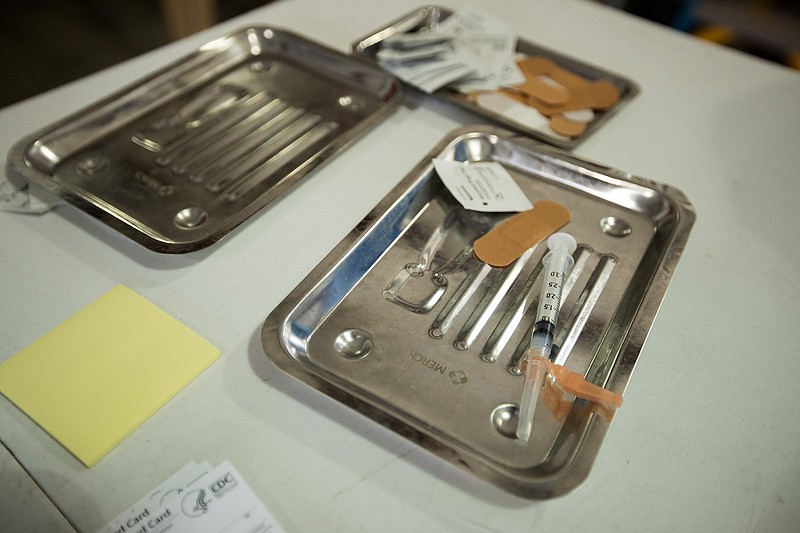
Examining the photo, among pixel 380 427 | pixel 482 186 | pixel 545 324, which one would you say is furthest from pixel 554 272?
pixel 380 427

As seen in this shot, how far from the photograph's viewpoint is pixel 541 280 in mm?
782

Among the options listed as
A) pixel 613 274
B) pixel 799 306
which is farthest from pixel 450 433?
pixel 799 306

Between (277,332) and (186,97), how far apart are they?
0.58 meters

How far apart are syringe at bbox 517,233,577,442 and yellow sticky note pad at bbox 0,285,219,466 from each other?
354mm

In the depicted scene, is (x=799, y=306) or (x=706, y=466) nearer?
(x=706, y=466)

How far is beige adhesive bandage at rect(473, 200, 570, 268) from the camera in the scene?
804mm

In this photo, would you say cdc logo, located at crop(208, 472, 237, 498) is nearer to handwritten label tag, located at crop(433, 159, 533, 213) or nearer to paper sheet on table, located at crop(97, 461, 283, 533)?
paper sheet on table, located at crop(97, 461, 283, 533)

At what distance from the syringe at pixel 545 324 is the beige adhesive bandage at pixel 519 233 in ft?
0.08

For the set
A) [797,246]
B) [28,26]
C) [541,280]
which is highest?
[797,246]

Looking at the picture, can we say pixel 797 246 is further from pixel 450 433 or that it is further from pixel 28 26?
pixel 28 26

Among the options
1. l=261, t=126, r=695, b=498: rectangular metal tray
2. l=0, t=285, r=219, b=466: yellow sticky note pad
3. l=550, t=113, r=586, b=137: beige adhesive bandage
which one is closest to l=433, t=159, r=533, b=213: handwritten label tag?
l=261, t=126, r=695, b=498: rectangular metal tray

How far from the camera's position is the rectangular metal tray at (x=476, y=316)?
2.06ft

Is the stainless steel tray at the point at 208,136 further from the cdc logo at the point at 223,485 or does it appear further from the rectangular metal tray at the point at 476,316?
the cdc logo at the point at 223,485

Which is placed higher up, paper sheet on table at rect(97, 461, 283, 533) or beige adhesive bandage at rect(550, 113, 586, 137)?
beige adhesive bandage at rect(550, 113, 586, 137)
